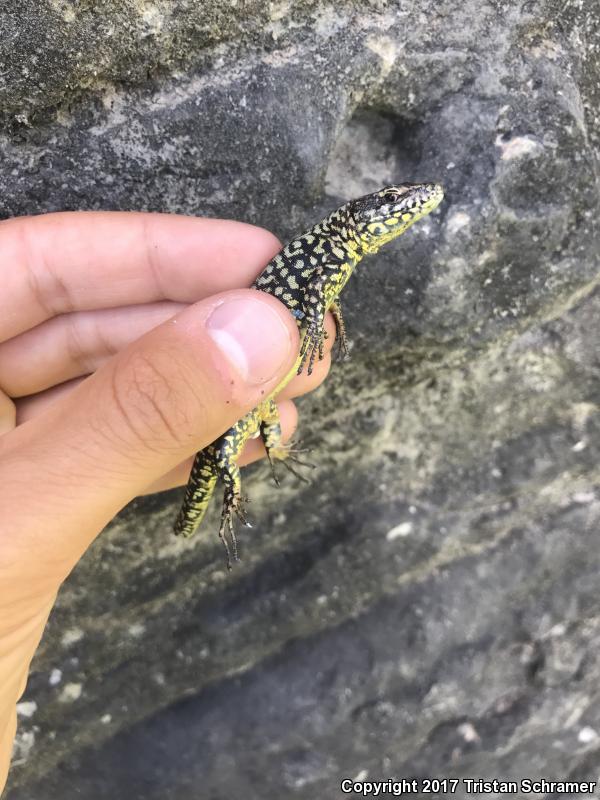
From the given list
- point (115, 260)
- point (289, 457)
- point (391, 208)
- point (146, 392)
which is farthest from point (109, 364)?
point (289, 457)

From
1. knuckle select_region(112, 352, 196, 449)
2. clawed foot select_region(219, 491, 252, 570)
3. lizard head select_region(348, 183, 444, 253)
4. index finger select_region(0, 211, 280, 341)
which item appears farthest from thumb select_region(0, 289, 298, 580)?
clawed foot select_region(219, 491, 252, 570)

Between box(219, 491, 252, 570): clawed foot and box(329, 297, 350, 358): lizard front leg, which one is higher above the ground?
box(329, 297, 350, 358): lizard front leg

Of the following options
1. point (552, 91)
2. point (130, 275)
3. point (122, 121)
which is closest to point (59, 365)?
point (130, 275)

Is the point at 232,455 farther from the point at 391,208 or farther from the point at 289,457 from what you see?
the point at 391,208

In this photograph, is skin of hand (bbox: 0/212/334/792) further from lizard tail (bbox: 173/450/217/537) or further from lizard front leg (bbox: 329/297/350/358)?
lizard tail (bbox: 173/450/217/537)

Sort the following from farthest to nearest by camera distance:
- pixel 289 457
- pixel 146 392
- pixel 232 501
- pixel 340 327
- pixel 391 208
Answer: pixel 289 457 < pixel 232 501 < pixel 340 327 < pixel 391 208 < pixel 146 392

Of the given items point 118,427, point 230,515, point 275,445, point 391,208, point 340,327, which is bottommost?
point 230,515

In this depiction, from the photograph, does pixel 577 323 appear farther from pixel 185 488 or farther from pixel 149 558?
pixel 149 558
